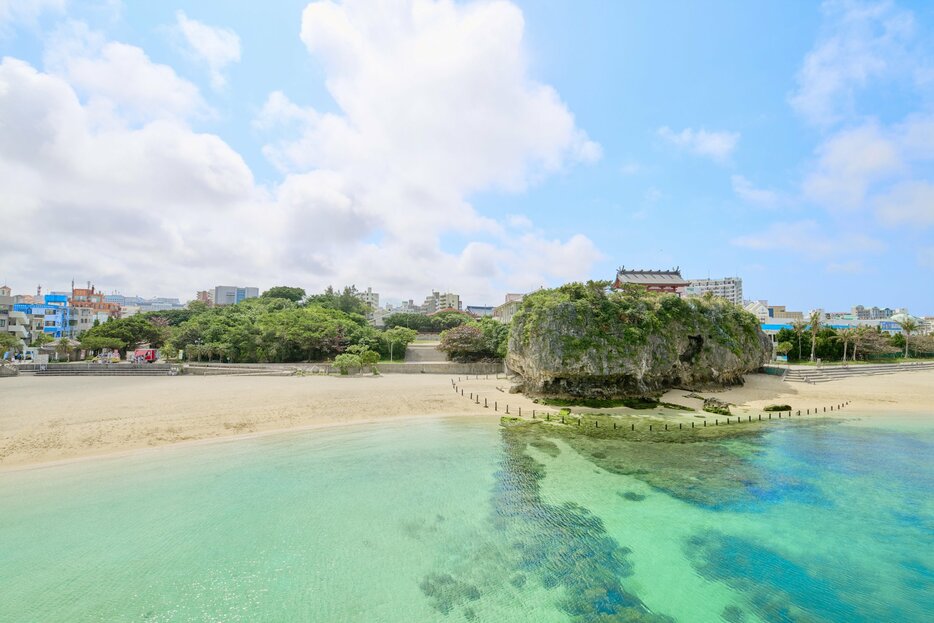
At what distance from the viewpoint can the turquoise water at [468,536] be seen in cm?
988

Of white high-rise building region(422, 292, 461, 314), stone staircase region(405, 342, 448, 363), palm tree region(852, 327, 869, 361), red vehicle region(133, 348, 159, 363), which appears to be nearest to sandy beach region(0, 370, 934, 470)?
palm tree region(852, 327, 869, 361)

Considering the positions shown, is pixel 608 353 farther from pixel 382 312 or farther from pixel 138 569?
pixel 382 312

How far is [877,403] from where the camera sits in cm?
3388

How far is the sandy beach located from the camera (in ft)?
70.8

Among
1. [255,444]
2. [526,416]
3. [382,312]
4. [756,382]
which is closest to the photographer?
[255,444]

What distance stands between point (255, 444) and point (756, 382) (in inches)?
1875

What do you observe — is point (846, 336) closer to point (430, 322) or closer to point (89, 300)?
point (430, 322)

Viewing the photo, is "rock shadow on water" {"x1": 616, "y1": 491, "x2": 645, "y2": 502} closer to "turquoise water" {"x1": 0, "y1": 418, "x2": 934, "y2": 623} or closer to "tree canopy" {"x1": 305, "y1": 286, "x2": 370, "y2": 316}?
"turquoise water" {"x1": 0, "y1": 418, "x2": 934, "y2": 623}

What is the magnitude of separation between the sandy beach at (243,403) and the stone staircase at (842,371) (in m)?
1.78

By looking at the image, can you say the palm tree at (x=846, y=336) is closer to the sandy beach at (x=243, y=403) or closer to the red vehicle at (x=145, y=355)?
the sandy beach at (x=243, y=403)

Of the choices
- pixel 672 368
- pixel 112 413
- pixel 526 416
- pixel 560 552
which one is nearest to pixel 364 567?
pixel 560 552

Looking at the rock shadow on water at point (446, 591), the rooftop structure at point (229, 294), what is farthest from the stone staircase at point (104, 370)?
the rooftop structure at point (229, 294)

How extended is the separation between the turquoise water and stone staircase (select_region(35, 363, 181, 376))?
33.3 metres

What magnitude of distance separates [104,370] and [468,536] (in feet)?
184
